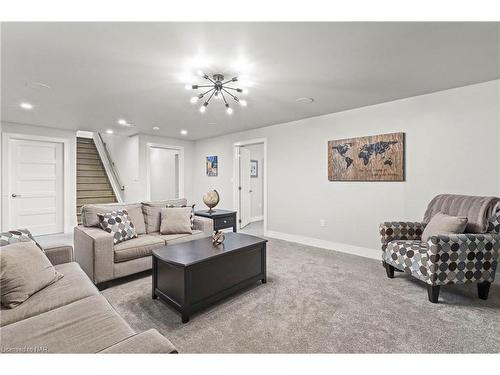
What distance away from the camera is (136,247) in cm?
271

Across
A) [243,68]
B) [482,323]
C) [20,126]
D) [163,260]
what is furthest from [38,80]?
[482,323]

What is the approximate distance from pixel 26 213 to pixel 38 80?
3.43 m

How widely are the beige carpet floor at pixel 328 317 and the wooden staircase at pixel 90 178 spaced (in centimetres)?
435

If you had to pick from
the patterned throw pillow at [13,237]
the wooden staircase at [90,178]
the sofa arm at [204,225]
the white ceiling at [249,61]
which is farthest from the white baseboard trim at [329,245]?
the wooden staircase at [90,178]

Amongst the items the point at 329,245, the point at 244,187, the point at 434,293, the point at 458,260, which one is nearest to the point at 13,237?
the point at 434,293

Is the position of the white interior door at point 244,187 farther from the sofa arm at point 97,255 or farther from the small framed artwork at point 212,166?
the sofa arm at point 97,255

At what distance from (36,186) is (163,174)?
10.5 feet

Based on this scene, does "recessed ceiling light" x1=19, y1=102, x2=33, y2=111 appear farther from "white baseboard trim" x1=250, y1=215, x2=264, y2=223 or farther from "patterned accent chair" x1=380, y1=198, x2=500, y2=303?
"patterned accent chair" x1=380, y1=198, x2=500, y2=303

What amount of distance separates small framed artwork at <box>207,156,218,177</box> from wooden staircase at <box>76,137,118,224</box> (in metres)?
2.67

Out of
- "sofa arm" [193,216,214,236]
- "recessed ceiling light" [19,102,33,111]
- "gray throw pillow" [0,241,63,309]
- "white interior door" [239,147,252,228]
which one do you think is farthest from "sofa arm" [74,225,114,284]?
"white interior door" [239,147,252,228]

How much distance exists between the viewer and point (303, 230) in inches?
175

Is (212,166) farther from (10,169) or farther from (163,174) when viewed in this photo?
(10,169)

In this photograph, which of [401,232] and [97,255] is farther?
[401,232]
